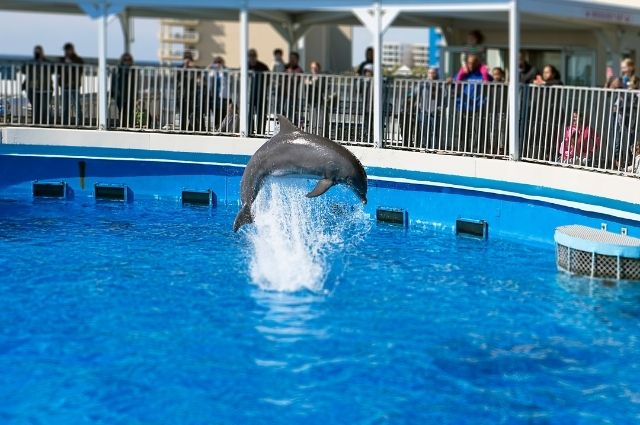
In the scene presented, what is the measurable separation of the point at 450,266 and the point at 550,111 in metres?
3.60

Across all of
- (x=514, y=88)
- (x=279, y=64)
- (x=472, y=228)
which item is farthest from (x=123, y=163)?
(x=514, y=88)

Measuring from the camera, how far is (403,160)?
18438 millimetres

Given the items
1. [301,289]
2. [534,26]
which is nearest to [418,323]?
[301,289]

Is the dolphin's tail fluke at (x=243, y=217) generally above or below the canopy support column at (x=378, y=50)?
below

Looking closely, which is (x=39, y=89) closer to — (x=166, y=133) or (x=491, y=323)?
(x=166, y=133)

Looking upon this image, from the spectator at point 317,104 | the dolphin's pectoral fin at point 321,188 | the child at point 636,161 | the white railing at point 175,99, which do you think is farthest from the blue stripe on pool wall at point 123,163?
the dolphin's pectoral fin at point 321,188

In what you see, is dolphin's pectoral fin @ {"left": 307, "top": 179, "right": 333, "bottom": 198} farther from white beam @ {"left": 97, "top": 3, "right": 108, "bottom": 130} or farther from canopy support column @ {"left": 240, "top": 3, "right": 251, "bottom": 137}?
white beam @ {"left": 97, "top": 3, "right": 108, "bottom": 130}

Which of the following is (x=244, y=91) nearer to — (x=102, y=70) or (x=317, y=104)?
(x=317, y=104)

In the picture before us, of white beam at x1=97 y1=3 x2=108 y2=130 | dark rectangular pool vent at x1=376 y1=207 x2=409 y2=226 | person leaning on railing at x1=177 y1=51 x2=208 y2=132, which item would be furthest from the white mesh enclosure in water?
white beam at x1=97 y1=3 x2=108 y2=130

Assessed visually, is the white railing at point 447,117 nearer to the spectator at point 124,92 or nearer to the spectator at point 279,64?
the spectator at point 279,64

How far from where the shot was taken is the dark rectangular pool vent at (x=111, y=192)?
65.9 ft

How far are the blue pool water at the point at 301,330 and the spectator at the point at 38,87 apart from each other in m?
3.64

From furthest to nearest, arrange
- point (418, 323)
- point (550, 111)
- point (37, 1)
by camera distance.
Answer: point (37, 1), point (550, 111), point (418, 323)

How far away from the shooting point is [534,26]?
2369cm
